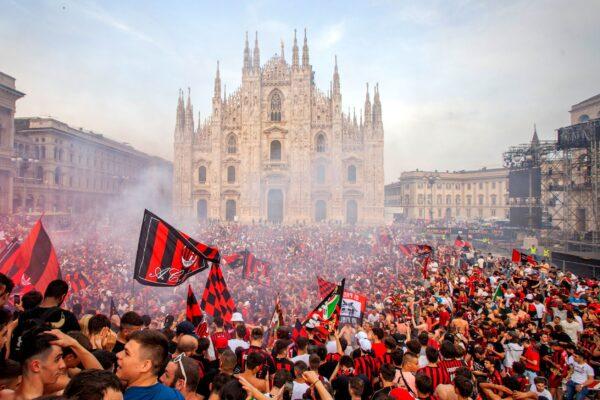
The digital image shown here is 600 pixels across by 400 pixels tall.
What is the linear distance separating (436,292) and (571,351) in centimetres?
601

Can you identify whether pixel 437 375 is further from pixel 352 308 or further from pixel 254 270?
pixel 254 270

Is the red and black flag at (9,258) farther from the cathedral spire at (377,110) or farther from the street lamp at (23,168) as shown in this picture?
the cathedral spire at (377,110)

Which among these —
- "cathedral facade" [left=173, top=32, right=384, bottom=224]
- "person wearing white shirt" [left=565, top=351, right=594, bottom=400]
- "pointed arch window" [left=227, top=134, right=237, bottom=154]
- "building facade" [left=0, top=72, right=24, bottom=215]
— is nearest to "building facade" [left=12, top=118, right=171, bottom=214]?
"building facade" [left=0, top=72, right=24, bottom=215]

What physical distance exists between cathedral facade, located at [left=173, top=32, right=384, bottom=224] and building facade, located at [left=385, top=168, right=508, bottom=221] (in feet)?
90.5

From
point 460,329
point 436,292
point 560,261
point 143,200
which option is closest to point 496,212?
point 560,261

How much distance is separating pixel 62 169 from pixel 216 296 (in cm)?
4314

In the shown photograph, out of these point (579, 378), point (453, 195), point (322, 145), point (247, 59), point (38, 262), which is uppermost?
point (247, 59)

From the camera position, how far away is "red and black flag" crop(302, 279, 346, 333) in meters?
7.13

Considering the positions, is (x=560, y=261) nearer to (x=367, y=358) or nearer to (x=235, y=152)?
(x=367, y=358)

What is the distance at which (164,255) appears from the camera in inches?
261

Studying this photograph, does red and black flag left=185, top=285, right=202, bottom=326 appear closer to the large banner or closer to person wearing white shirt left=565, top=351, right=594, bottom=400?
the large banner

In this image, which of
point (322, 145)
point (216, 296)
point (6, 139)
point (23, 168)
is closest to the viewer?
point (216, 296)

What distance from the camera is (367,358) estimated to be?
525 cm

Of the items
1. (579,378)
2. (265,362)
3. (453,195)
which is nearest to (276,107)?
(579,378)
